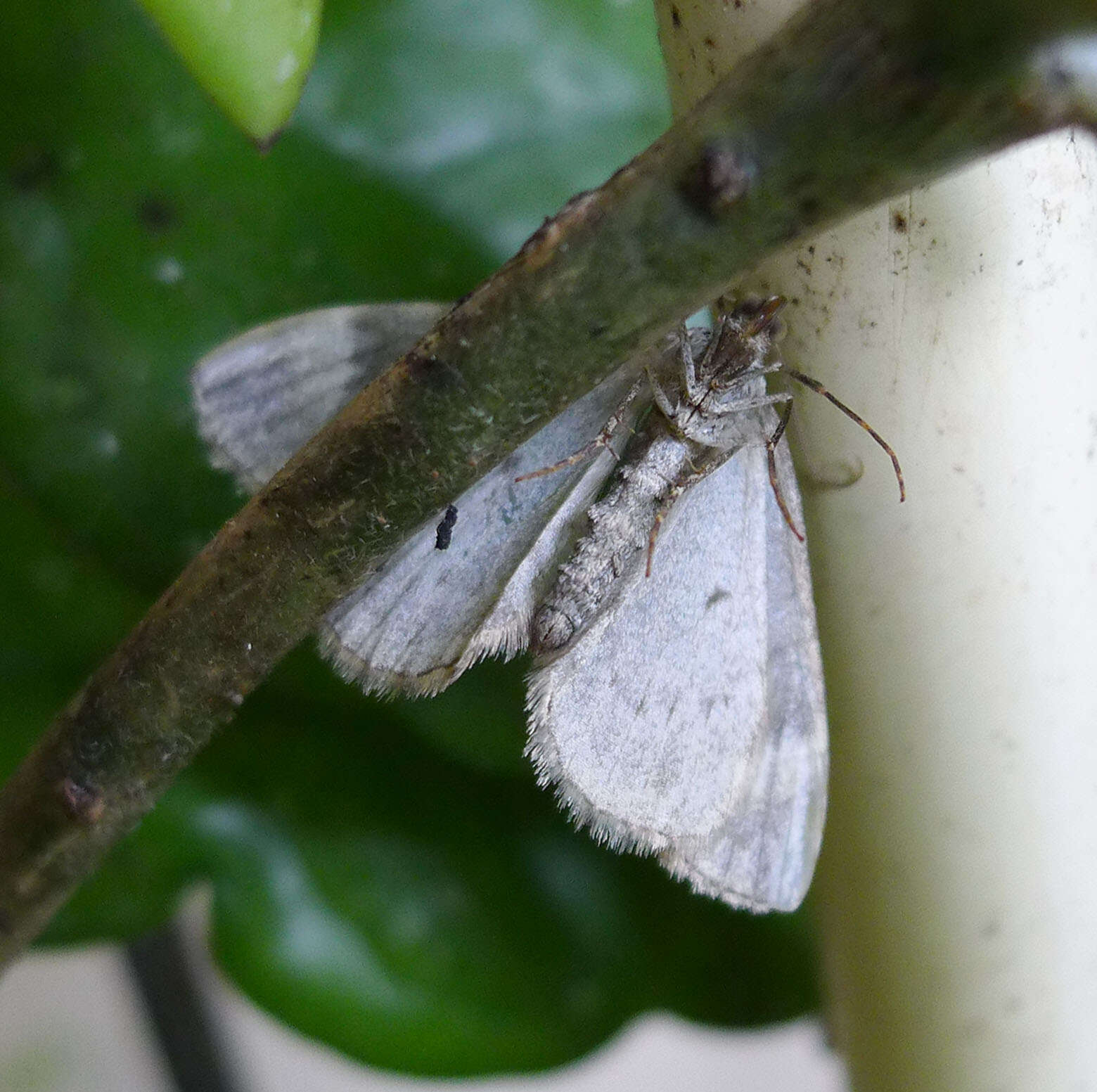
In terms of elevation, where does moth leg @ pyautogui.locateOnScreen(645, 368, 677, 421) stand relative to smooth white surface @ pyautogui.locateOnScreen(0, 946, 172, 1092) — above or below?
above

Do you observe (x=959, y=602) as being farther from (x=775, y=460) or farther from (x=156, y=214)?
(x=156, y=214)

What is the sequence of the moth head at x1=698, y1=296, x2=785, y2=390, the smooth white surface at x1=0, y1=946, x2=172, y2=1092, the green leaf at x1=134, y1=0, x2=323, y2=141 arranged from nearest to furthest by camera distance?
the green leaf at x1=134, y1=0, x2=323, y2=141, the moth head at x1=698, y1=296, x2=785, y2=390, the smooth white surface at x1=0, y1=946, x2=172, y2=1092

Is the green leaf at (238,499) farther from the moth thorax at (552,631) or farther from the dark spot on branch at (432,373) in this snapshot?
the dark spot on branch at (432,373)

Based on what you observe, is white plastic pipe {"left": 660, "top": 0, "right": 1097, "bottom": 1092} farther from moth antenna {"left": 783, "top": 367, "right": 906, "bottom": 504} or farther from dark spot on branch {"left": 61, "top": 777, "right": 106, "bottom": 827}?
dark spot on branch {"left": 61, "top": 777, "right": 106, "bottom": 827}

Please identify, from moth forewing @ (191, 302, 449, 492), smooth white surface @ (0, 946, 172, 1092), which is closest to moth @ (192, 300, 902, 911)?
moth forewing @ (191, 302, 449, 492)

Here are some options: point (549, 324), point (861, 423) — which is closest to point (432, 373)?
point (549, 324)

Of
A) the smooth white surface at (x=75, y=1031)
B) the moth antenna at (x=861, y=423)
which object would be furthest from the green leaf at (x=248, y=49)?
the smooth white surface at (x=75, y=1031)
